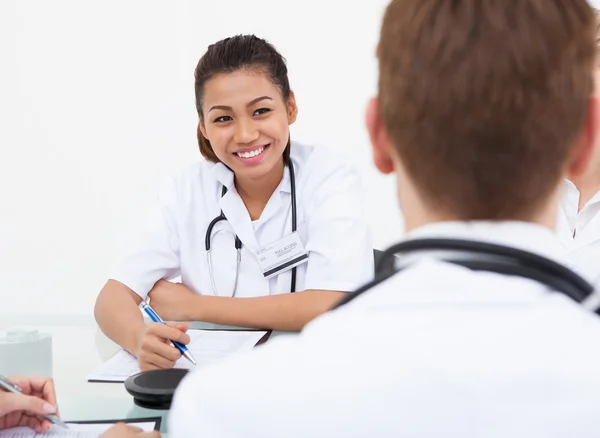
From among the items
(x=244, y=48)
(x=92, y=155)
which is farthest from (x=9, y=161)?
(x=244, y=48)

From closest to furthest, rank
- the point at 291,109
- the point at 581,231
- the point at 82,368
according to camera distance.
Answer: the point at 82,368 < the point at 581,231 < the point at 291,109

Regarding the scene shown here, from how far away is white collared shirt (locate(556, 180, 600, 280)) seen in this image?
151 cm

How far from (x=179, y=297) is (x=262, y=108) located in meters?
0.53

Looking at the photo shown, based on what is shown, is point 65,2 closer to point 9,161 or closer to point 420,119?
point 9,161

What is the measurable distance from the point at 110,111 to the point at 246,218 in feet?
6.05

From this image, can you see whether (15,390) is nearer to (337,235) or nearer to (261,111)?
(337,235)

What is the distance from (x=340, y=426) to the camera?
0.48 metres

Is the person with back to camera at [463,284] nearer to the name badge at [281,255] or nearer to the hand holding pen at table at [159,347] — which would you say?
the hand holding pen at table at [159,347]

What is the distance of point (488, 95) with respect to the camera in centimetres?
52

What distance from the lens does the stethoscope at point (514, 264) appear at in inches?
20.1

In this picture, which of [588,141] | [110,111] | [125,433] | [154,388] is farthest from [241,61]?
[110,111]

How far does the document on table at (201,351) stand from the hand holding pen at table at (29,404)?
148 mm

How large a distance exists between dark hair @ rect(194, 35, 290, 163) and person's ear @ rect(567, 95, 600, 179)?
46.1 inches

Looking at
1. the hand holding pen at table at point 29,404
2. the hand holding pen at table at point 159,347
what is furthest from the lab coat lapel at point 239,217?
the hand holding pen at table at point 29,404
